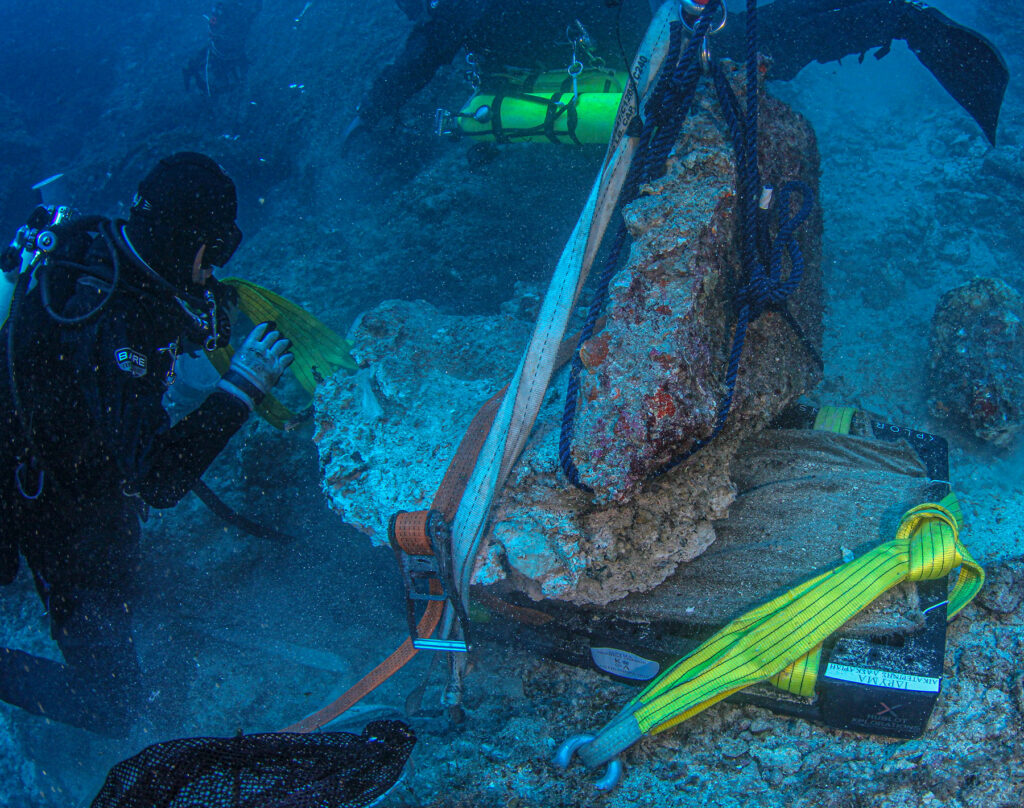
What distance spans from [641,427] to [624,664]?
0.85 meters

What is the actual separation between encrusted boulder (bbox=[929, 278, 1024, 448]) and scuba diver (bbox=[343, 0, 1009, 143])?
166 cm

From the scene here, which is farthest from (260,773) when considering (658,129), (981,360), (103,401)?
(981,360)

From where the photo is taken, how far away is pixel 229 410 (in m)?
2.61

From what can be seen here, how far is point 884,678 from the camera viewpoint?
149 centimetres

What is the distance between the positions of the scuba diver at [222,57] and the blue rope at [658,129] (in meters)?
9.13

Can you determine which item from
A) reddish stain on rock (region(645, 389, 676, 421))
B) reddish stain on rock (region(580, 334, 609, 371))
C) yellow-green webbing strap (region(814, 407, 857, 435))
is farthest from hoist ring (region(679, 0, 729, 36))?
yellow-green webbing strap (region(814, 407, 857, 435))

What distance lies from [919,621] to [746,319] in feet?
3.47

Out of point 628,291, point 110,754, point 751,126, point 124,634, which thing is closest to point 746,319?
point 628,291

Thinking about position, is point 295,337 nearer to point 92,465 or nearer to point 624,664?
point 92,465

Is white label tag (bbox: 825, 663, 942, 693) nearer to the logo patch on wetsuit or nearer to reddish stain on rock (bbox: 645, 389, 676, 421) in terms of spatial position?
reddish stain on rock (bbox: 645, 389, 676, 421)

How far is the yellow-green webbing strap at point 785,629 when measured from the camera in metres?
1.52

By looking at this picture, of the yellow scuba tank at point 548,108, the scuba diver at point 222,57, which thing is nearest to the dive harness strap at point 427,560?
the yellow scuba tank at point 548,108

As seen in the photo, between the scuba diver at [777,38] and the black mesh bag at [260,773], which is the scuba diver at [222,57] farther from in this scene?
the black mesh bag at [260,773]

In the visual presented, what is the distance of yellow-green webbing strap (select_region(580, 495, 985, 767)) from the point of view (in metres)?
1.52
